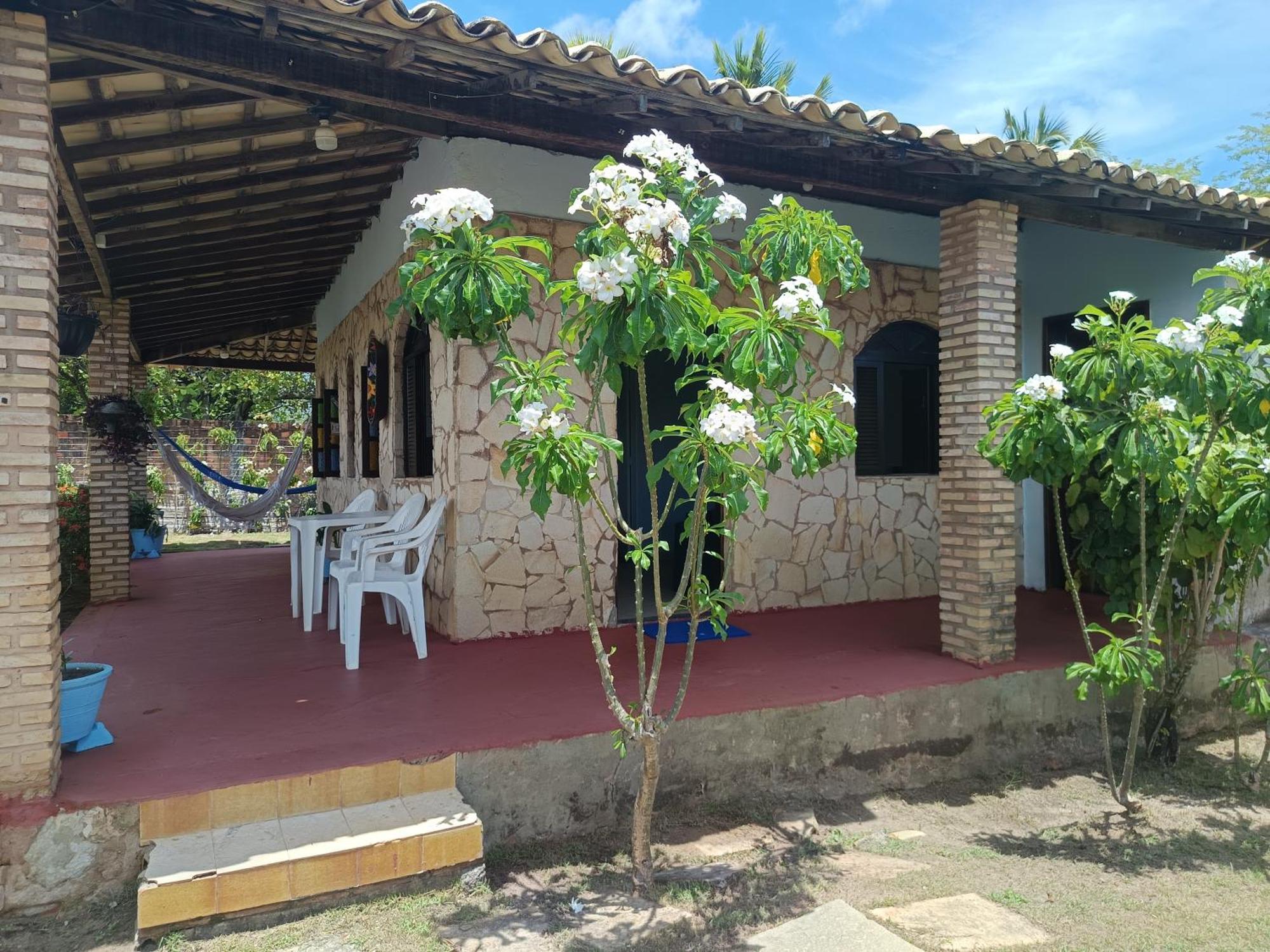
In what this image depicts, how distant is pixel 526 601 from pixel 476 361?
4.92ft

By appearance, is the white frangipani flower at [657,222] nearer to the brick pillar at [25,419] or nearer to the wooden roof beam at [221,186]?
the brick pillar at [25,419]

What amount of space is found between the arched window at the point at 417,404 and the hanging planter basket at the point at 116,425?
236 centimetres

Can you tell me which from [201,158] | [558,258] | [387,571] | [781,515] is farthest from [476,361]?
[781,515]

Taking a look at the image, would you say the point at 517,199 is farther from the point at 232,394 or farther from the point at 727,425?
the point at 232,394

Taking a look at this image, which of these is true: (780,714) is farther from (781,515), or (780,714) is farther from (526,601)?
(781,515)

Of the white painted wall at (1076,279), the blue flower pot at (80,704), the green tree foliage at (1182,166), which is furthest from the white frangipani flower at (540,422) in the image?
the green tree foliage at (1182,166)

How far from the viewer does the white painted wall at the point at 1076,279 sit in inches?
246

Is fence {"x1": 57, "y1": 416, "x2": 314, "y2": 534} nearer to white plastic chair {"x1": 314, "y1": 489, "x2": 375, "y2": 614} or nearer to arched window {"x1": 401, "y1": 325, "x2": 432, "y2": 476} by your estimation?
white plastic chair {"x1": 314, "y1": 489, "x2": 375, "y2": 614}

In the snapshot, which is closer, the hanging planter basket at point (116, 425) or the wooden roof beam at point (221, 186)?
the wooden roof beam at point (221, 186)

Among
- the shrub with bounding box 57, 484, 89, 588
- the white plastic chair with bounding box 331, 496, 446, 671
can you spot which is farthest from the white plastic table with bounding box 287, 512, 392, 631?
the shrub with bounding box 57, 484, 89, 588

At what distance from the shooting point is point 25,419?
2818 mm

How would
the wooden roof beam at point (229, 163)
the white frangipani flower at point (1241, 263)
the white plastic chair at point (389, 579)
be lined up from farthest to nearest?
the wooden roof beam at point (229, 163), the white plastic chair at point (389, 579), the white frangipani flower at point (1241, 263)

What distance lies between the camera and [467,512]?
5.14m

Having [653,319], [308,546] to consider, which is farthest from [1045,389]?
[308,546]
